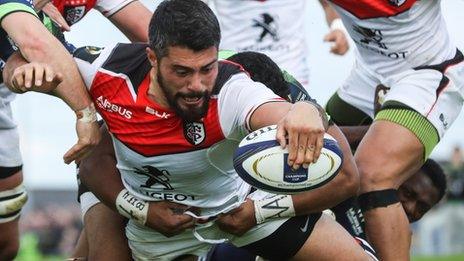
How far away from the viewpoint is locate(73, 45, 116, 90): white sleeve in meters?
6.80

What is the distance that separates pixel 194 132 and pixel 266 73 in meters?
0.61

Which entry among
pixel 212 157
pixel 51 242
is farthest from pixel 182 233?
pixel 51 242

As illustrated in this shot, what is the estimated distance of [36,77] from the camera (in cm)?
→ 617

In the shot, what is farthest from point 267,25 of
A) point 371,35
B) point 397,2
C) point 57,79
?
point 57,79

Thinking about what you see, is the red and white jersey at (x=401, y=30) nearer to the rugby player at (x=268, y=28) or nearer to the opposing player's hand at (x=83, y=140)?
the rugby player at (x=268, y=28)

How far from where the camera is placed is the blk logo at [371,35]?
26.8 feet

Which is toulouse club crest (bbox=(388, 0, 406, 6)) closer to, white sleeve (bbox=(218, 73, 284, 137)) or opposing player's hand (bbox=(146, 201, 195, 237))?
white sleeve (bbox=(218, 73, 284, 137))

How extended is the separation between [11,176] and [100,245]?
1900 mm

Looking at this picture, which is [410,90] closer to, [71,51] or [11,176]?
[71,51]

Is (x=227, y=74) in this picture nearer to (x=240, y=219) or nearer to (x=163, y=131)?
(x=163, y=131)

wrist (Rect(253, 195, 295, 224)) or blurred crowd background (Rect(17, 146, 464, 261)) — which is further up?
wrist (Rect(253, 195, 295, 224))

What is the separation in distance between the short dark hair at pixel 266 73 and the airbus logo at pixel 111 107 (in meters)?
0.70

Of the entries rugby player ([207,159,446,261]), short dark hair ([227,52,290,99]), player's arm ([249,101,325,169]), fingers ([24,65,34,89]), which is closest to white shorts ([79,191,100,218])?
short dark hair ([227,52,290,99])

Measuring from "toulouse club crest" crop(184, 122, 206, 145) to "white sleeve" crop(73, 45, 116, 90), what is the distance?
1.90ft
